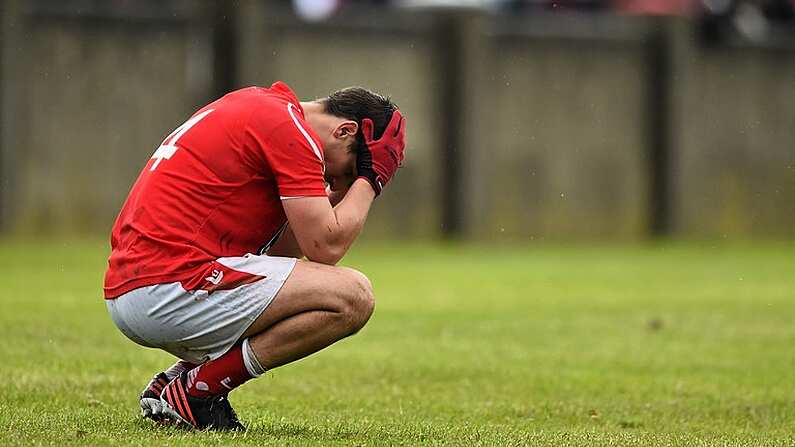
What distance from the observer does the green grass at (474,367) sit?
6730 mm

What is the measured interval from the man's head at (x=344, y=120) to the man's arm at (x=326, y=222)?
6.6 inches

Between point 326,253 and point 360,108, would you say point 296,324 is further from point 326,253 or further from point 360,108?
point 360,108

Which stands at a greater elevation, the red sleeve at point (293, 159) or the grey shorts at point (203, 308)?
the red sleeve at point (293, 159)

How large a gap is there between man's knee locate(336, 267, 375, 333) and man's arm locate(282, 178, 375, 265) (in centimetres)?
11

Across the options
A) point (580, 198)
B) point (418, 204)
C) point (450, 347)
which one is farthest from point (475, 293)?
point (580, 198)

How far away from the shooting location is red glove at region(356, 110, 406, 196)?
20.8 feet

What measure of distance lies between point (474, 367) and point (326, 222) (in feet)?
11.0

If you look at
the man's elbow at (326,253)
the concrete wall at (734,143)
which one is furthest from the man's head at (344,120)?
the concrete wall at (734,143)

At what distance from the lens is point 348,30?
1955cm

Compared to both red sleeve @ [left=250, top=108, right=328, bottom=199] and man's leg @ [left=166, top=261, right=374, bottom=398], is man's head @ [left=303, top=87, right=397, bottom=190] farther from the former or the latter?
man's leg @ [left=166, top=261, right=374, bottom=398]

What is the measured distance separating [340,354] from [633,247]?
11337mm

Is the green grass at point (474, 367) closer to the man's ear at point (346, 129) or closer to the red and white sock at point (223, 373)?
the red and white sock at point (223, 373)

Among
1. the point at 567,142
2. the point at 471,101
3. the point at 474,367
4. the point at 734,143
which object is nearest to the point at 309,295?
the point at 474,367

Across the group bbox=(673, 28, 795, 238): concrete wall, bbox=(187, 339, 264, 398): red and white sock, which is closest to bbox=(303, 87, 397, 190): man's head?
bbox=(187, 339, 264, 398): red and white sock
